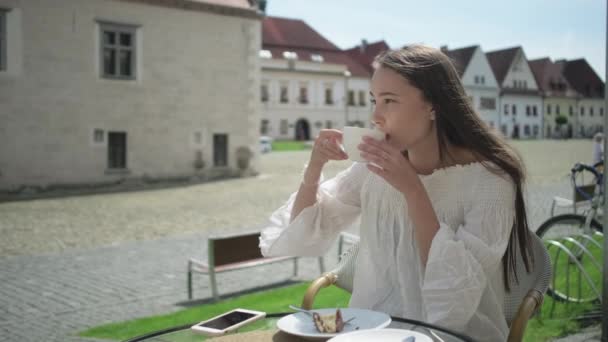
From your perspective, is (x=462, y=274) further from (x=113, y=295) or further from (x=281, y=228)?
(x=113, y=295)

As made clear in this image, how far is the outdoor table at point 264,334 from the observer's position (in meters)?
1.72

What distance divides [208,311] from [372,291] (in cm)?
355

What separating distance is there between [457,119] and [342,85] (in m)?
60.1

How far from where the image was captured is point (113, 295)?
6.29 m

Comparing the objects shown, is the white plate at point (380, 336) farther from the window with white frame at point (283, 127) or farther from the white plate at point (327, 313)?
the window with white frame at point (283, 127)

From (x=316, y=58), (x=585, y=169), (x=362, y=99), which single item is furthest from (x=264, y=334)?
(x=362, y=99)

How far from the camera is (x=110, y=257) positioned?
835cm

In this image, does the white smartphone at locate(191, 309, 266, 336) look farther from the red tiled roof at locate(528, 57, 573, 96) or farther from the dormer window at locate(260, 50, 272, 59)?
the dormer window at locate(260, 50, 272, 59)

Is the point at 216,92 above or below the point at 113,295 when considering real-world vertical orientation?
above

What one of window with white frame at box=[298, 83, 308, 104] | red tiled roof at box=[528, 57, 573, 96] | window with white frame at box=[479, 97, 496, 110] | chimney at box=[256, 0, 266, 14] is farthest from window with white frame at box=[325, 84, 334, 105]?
chimney at box=[256, 0, 266, 14]

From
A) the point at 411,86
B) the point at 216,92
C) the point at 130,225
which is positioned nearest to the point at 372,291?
the point at 411,86

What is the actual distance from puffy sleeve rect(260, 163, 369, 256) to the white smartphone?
1.80ft

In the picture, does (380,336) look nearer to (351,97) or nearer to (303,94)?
(303,94)

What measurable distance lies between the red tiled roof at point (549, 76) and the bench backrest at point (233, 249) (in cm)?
4914
